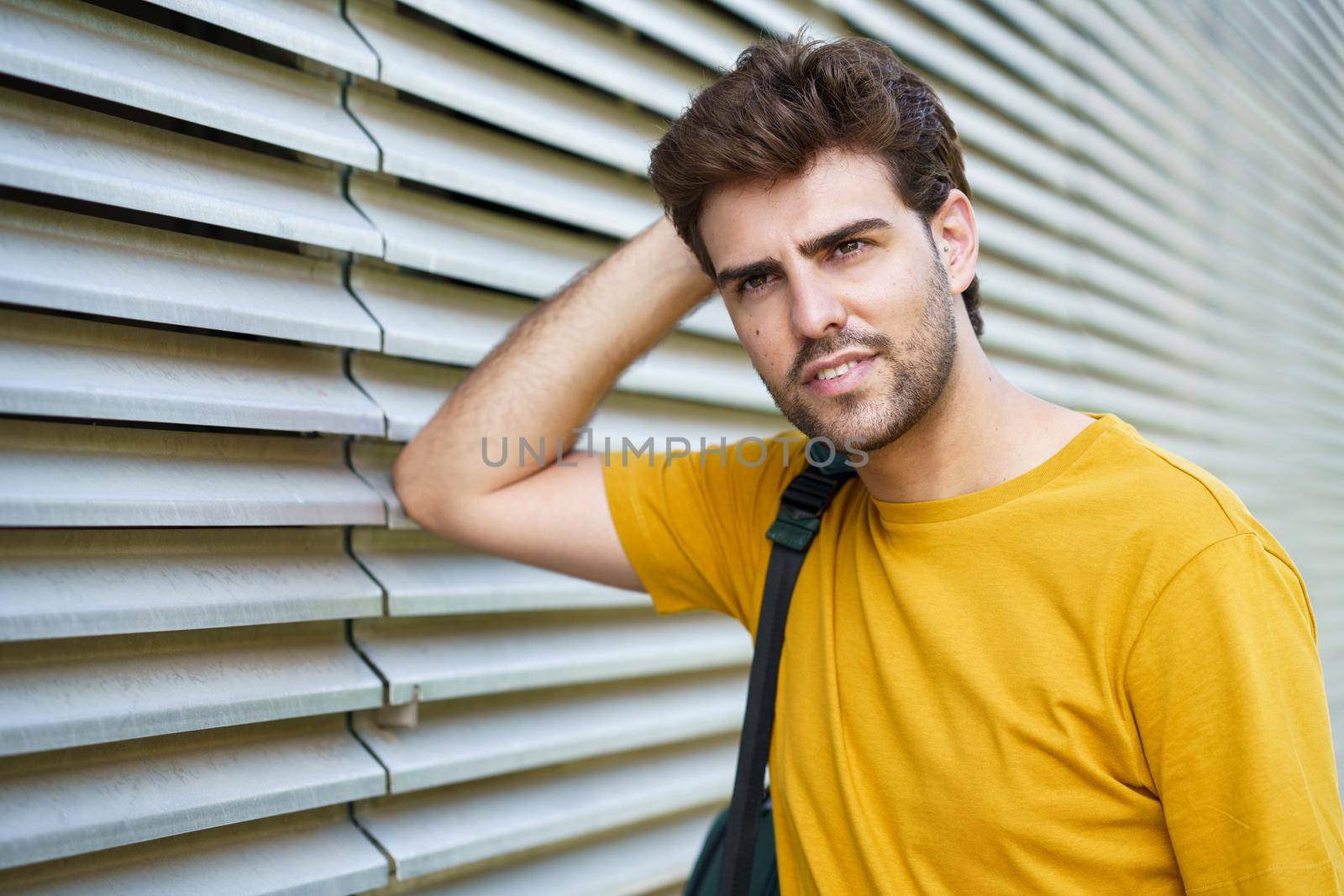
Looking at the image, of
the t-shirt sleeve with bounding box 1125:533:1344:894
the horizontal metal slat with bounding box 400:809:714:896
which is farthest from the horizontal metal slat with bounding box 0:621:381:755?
the t-shirt sleeve with bounding box 1125:533:1344:894

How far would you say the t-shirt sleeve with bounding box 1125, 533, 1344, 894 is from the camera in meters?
1.28

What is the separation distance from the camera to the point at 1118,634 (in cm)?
146

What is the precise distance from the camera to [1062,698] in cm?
148

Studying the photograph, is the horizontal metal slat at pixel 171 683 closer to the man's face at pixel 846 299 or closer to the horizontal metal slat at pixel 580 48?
the man's face at pixel 846 299

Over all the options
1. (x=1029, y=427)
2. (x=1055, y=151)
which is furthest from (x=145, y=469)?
(x=1055, y=151)

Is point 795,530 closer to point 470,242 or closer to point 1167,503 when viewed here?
point 1167,503

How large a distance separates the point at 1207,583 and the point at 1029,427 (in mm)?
421

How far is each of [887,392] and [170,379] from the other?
1193mm

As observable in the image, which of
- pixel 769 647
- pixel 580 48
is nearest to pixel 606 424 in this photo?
pixel 769 647

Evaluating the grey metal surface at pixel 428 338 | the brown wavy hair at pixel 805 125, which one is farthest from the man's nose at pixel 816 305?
the grey metal surface at pixel 428 338

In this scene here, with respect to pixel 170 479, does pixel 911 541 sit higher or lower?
lower

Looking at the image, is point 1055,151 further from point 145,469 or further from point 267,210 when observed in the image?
point 145,469

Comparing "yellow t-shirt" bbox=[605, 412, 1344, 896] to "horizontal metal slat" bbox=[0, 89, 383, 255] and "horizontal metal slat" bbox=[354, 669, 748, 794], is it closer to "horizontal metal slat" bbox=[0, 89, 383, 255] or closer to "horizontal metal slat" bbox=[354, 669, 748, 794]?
"horizontal metal slat" bbox=[354, 669, 748, 794]
